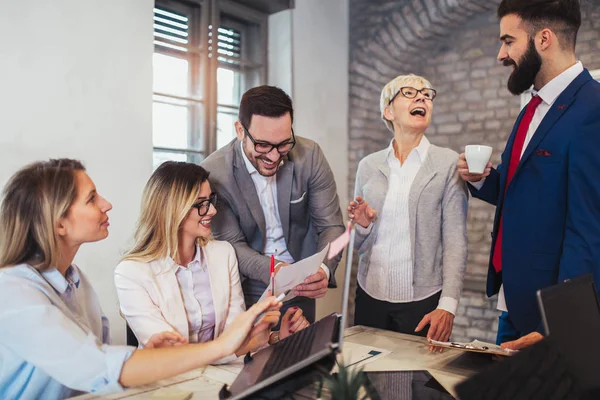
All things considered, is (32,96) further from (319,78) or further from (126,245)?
(319,78)

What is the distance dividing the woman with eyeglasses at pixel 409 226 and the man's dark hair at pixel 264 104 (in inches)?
20.1

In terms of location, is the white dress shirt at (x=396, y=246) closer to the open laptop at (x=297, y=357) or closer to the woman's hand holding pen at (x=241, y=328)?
the open laptop at (x=297, y=357)

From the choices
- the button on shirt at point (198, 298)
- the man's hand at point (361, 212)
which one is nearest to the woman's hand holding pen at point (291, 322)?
Result: the button on shirt at point (198, 298)

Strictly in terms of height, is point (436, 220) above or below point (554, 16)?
below

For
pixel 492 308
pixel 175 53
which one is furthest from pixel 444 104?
pixel 175 53

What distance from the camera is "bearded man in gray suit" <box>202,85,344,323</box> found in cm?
235

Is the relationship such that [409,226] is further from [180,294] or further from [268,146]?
[180,294]

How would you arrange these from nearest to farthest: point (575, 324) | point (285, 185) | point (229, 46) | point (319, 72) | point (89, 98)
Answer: point (575, 324), point (285, 185), point (89, 98), point (229, 46), point (319, 72)

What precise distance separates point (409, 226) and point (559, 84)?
32.8 inches

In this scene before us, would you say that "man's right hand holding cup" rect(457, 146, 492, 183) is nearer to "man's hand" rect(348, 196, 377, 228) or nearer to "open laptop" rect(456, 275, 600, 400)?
"man's hand" rect(348, 196, 377, 228)

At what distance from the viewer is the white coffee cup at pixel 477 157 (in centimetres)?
192

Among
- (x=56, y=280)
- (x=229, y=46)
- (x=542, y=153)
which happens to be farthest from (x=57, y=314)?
(x=229, y=46)

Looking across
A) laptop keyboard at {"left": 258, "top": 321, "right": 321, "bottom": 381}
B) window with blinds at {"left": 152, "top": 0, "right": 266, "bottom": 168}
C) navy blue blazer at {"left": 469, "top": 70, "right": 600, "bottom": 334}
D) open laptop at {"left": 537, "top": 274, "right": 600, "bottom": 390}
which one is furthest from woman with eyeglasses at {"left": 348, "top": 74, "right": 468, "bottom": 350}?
window with blinds at {"left": 152, "top": 0, "right": 266, "bottom": 168}

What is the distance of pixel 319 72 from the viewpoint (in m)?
4.43
